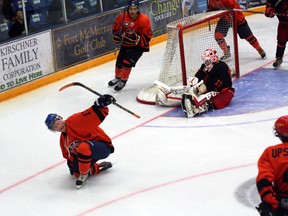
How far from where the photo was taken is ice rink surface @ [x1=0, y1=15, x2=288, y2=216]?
5504 millimetres

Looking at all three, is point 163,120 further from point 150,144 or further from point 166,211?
point 166,211

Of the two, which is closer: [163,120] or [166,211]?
[166,211]

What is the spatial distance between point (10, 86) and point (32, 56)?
0.43 m

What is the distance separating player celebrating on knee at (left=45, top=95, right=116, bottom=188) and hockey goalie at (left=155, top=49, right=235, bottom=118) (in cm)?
157

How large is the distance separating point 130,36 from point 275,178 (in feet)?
14.3

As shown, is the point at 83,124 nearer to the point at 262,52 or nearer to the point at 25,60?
the point at 25,60

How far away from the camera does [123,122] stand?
7.38 meters

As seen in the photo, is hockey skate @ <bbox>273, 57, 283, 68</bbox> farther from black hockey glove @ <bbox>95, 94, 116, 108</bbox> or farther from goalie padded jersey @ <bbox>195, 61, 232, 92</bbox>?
black hockey glove @ <bbox>95, 94, 116, 108</bbox>

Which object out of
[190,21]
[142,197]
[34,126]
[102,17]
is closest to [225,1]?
[190,21]

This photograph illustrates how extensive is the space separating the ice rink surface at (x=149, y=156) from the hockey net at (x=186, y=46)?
0.35 metres

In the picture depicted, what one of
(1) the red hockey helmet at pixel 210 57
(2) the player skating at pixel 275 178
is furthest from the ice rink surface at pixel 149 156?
(2) the player skating at pixel 275 178

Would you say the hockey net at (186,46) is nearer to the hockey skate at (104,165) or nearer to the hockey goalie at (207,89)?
the hockey goalie at (207,89)

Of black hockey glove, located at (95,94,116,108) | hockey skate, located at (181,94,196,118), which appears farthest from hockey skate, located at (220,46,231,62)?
black hockey glove, located at (95,94,116,108)

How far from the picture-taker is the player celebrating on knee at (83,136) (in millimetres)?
5703
